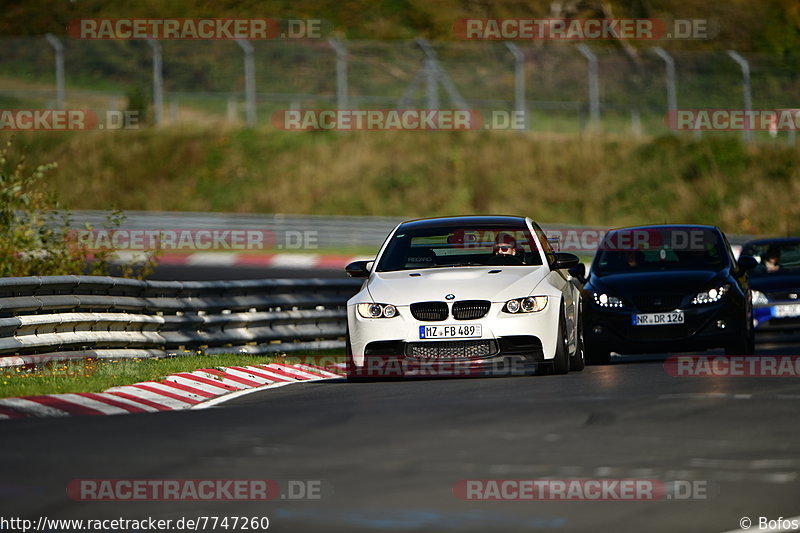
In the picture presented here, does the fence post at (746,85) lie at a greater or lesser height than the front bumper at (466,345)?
greater

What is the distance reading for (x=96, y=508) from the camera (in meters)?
6.89

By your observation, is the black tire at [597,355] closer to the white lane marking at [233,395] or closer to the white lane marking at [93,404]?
the white lane marking at [233,395]

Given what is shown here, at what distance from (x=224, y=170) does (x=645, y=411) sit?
37.6 m

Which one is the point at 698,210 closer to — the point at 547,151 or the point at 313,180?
the point at 547,151

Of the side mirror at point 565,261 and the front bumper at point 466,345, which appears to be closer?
the front bumper at point 466,345

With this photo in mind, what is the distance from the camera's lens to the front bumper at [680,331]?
50.2ft

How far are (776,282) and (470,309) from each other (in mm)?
7434

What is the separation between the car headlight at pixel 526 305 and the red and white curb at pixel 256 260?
20464 mm

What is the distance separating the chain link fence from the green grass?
2379 cm

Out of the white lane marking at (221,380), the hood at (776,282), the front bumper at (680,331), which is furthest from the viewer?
the hood at (776,282)

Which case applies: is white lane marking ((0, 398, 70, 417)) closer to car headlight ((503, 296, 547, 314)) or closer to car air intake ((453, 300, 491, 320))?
car air intake ((453, 300, 491, 320))

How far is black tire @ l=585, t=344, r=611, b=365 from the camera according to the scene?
52.0ft

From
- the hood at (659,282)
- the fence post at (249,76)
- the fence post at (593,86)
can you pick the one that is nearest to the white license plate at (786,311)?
the hood at (659,282)

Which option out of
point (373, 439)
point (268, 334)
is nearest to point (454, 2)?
point (268, 334)
